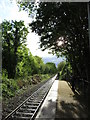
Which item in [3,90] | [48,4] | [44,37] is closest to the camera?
[48,4]

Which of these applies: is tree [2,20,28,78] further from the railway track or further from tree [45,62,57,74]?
tree [45,62,57,74]

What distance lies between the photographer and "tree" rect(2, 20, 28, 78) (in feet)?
97.2

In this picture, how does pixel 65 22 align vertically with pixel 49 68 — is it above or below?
above

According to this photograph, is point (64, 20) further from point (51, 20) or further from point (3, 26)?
point (3, 26)

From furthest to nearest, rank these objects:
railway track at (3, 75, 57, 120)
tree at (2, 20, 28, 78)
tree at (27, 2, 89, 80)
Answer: tree at (2, 20, 28, 78) < tree at (27, 2, 89, 80) < railway track at (3, 75, 57, 120)

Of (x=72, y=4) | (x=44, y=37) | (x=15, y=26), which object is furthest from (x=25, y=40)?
(x=72, y=4)

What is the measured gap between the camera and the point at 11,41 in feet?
102

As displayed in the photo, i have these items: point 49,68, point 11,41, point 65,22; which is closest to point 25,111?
point 65,22

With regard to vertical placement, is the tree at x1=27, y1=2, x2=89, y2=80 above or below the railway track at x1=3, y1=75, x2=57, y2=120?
above

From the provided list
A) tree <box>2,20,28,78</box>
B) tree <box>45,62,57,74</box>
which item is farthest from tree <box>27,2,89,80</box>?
tree <box>45,62,57,74</box>

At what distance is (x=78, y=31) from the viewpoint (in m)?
15.4

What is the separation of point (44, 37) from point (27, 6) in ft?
13.1

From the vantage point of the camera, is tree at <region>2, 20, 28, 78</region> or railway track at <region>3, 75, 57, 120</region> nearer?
railway track at <region>3, 75, 57, 120</region>

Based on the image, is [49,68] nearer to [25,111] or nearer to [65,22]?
[65,22]
